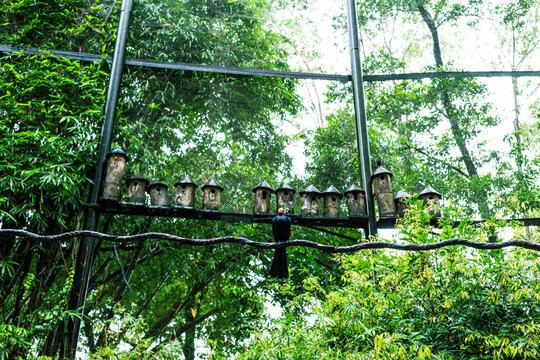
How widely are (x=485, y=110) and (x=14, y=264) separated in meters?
6.13

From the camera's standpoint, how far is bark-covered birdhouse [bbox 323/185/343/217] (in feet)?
12.1

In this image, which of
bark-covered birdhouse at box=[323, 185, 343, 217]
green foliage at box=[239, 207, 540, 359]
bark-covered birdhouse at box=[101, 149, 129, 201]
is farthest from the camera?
bark-covered birdhouse at box=[323, 185, 343, 217]

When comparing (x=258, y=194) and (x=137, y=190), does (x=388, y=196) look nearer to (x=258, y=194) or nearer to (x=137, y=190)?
(x=258, y=194)

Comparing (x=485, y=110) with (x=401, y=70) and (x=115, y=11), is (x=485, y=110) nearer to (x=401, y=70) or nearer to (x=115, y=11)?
(x=401, y=70)

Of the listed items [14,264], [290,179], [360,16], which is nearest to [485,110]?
[360,16]

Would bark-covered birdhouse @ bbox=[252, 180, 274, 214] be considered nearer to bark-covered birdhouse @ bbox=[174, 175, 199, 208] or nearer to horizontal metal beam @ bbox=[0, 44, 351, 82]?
bark-covered birdhouse @ bbox=[174, 175, 199, 208]

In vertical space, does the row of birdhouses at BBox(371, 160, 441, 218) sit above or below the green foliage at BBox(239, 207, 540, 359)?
above

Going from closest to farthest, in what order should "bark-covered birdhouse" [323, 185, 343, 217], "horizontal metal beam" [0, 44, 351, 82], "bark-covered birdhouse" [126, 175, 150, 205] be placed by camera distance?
"bark-covered birdhouse" [126, 175, 150, 205] → "bark-covered birdhouse" [323, 185, 343, 217] → "horizontal metal beam" [0, 44, 351, 82]

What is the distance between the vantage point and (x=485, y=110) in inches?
250

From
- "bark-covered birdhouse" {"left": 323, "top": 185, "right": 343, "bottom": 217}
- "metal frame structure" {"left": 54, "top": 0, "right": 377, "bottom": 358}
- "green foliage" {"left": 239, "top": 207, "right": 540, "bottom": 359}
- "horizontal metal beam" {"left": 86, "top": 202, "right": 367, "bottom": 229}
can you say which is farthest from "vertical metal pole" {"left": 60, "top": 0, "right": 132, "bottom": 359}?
"bark-covered birdhouse" {"left": 323, "top": 185, "right": 343, "bottom": 217}

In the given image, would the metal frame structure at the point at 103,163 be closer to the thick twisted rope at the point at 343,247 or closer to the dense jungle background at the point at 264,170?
the dense jungle background at the point at 264,170

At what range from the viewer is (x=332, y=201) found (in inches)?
146

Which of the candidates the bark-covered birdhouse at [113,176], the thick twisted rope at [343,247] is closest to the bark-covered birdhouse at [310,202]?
the bark-covered birdhouse at [113,176]

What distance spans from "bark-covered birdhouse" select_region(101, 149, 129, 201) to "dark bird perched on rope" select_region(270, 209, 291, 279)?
1.32 meters
